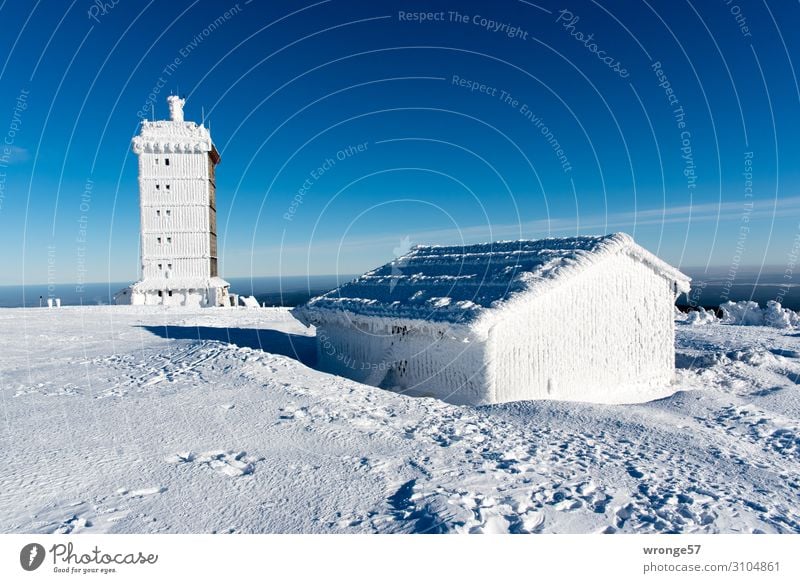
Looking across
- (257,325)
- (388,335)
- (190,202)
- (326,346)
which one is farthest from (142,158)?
(388,335)

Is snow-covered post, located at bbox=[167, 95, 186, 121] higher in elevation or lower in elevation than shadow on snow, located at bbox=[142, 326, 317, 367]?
higher

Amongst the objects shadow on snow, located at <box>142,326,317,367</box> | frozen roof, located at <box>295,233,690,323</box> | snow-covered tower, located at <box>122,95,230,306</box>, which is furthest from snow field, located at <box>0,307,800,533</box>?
snow-covered tower, located at <box>122,95,230,306</box>

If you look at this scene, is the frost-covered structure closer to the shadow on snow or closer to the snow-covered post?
the shadow on snow

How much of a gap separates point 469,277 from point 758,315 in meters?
21.8

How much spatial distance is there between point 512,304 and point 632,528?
18.7ft

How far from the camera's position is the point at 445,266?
14203mm

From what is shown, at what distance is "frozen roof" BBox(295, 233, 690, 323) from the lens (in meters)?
10.8

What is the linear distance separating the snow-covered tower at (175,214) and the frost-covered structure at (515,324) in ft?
76.5

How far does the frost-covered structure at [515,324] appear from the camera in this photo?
10406mm

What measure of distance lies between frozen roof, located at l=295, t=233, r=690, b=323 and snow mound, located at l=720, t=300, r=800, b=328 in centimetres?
1480

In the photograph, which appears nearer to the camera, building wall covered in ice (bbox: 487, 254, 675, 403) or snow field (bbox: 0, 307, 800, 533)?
snow field (bbox: 0, 307, 800, 533)

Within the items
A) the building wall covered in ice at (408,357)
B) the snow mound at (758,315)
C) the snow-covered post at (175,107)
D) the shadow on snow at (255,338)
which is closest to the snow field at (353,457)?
the building wall covered in ice at (408,357)

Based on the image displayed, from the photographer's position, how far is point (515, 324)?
34.3 ft

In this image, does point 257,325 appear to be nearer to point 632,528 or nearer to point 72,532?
point 72,532
